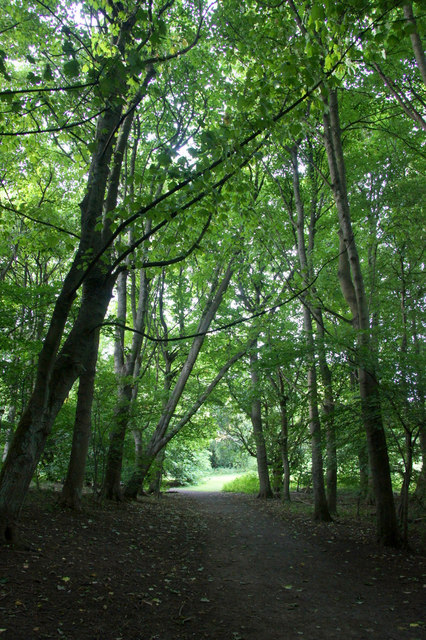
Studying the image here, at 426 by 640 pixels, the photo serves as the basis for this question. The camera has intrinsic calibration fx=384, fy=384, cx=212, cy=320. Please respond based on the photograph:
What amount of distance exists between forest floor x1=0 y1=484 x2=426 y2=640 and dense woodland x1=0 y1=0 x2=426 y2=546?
2.62 feet

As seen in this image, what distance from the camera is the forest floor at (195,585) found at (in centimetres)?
304

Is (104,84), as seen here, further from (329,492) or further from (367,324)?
(329,492)

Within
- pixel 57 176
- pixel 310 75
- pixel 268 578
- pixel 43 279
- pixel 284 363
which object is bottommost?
pixel 268 578

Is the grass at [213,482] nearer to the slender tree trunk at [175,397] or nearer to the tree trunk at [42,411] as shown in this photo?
the slender tree trunk at [175,397]

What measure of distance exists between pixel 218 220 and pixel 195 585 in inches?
157

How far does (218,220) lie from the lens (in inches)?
162

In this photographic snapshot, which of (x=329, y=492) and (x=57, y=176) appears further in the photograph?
(x=57, y=176)

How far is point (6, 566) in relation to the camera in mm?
3393

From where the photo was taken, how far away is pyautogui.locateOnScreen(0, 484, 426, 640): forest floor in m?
3.04

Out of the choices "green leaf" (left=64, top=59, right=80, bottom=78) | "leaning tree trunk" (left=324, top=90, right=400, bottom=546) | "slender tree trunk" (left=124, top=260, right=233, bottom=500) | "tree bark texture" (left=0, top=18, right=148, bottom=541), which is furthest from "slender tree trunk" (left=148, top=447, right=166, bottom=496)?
A: "green leaf" (left=64, top=59, right=80, bottom=78)

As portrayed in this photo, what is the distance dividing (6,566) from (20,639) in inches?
42.1

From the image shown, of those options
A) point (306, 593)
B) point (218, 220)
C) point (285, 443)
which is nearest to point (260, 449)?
point (285, 443)

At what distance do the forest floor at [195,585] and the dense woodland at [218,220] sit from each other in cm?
80

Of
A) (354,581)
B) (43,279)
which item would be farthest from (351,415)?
(43,279)
